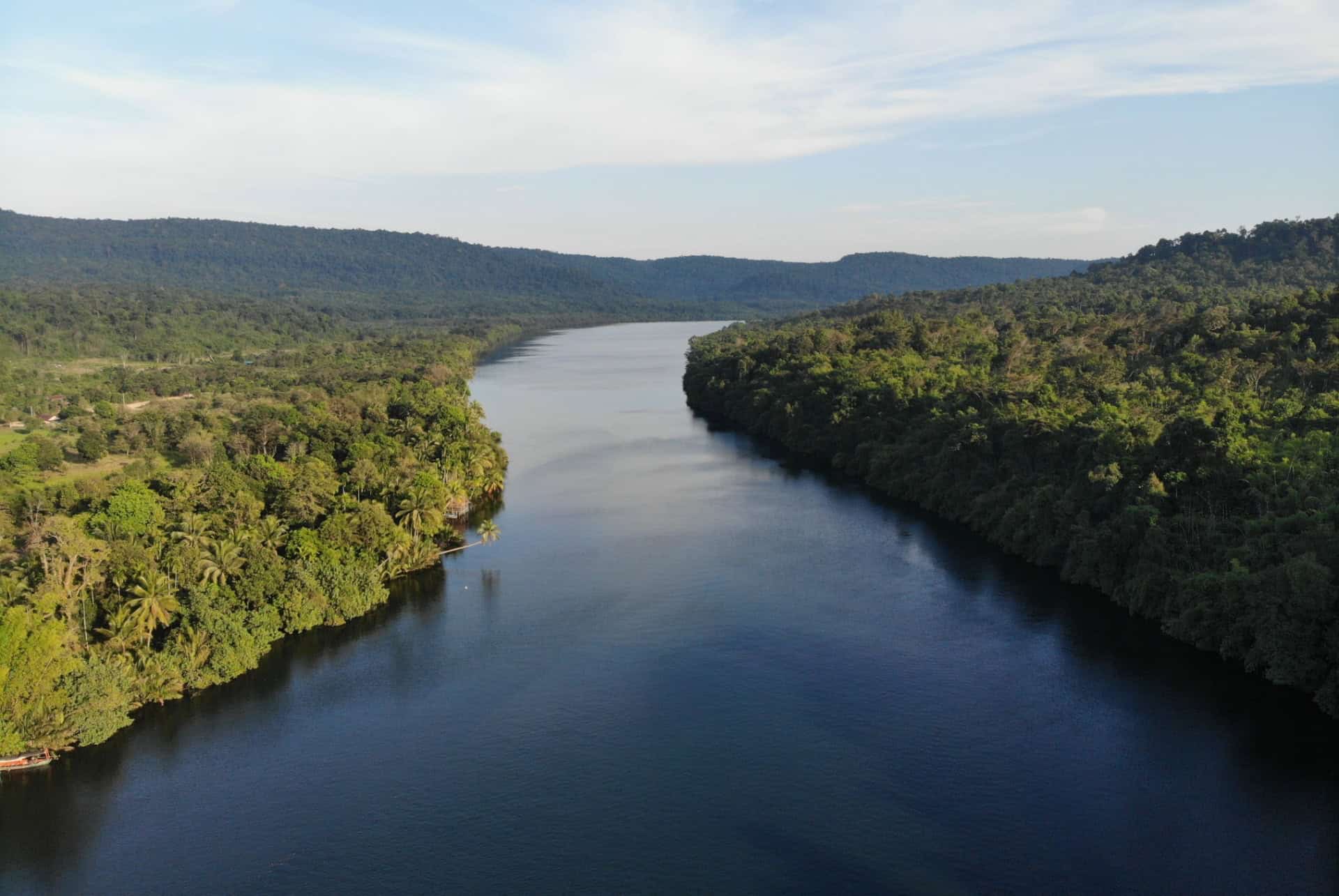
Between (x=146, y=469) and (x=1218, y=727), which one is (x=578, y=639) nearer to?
(x=1218, y=727)

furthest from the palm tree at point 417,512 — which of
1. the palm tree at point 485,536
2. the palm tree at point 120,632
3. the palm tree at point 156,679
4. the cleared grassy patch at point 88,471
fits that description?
the cleared grassy patch at point 88,471

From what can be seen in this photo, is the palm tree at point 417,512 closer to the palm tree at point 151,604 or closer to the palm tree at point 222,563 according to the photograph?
the palm tree at point 222,563

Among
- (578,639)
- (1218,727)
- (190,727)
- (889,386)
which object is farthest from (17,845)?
(889,386)

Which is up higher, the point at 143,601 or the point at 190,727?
the point at 143,601

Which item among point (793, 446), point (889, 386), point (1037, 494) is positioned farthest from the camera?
point (793, 446)

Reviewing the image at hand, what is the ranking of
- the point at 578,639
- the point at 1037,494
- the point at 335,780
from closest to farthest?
the point at 335,780, the point at 578,639, the point at 1037,494

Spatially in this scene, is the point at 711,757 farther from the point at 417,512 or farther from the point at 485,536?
the point at 485,536

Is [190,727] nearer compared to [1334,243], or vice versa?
[190,727]
